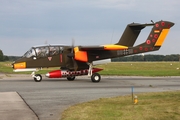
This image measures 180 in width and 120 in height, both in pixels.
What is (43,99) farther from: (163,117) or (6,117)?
(163,117)

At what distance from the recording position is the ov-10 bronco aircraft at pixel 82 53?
2433 centimetres

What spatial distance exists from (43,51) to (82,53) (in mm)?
Result: 2981

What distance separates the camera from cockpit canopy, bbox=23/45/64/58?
80.9 ft

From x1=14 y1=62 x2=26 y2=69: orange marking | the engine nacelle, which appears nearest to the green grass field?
the engine nacelle

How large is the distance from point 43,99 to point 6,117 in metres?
4.32

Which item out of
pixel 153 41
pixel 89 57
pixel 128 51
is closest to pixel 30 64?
pixel 89 57

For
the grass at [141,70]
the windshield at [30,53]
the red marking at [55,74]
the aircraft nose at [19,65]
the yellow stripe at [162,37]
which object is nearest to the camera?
the aircraft nose at [19,65]

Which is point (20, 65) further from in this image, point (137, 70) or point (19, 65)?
point (137, 70)

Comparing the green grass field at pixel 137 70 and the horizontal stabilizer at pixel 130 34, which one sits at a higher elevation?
the horizontal stabilizer at pixel 130 34

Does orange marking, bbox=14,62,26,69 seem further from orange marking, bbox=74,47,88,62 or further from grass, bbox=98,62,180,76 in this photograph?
grass, bbox=98,62,180,76

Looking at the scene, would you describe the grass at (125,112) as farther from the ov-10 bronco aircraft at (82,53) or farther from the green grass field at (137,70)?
the green grass field at (137,70)

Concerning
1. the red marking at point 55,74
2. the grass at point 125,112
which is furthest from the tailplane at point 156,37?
the grass at point 125,112

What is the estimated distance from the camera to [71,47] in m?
25.2

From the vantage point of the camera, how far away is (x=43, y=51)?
24828 millimetres
